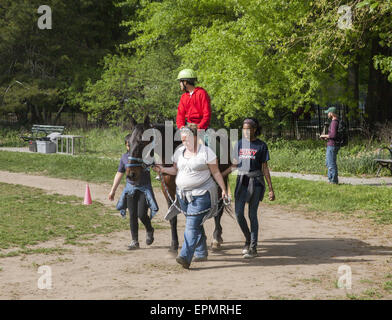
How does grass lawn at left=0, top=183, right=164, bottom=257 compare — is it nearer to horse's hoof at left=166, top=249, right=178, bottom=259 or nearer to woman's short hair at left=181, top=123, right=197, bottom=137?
horse's hoof at left=166, top=249, right=178, bottom=259

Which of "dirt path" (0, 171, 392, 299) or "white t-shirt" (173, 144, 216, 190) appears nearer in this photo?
"dirt path" (0, 171, 392, 299)

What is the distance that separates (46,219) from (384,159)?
10.0 m

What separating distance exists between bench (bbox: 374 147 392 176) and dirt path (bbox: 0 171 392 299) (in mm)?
6150

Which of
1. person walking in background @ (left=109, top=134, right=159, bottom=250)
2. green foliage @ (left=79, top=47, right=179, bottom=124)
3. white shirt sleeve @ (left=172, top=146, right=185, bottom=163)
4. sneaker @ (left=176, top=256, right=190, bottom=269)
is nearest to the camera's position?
sneaker @ (left=176, top=256, right=190, bottom=269)

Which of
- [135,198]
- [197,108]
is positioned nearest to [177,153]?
[197,108]

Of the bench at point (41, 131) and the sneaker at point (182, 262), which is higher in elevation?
the bench at point (41, 131)

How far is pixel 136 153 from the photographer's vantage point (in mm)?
7844

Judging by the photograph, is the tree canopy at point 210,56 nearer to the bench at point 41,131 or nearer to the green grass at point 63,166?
the bench at point 41,131

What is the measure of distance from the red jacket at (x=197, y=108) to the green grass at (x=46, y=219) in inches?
114

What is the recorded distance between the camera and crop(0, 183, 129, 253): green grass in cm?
964

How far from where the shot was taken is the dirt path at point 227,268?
6453 mm

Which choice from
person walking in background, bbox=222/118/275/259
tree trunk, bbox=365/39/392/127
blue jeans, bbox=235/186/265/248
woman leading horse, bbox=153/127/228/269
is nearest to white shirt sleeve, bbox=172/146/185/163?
woman leading horse, bbox=153/127/228/269

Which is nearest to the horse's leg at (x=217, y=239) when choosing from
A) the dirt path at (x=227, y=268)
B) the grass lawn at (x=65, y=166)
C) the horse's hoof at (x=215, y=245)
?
the horse's hoof at (x=215, y=245)

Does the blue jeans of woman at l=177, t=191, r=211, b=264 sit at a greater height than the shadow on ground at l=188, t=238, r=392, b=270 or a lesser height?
greater
